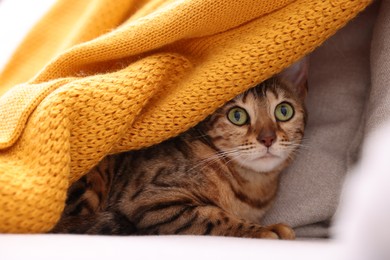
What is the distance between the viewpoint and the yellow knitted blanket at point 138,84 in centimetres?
91

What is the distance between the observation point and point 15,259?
28.8 inches

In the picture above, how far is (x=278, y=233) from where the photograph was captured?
1093mm

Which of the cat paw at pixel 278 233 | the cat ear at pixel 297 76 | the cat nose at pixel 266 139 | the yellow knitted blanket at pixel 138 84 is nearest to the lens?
the yellow knitted blanket at pixel 138 84

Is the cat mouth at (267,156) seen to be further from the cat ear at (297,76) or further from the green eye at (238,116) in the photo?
the cat ear at (297,76)

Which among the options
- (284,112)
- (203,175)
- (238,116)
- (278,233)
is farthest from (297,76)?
(278,233)

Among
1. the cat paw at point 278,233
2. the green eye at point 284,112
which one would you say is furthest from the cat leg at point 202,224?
the green eye at point 284,112

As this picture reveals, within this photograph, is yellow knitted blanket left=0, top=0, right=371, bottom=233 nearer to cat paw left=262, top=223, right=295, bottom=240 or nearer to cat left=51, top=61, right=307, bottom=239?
cat left=51, top=61, right=307, bottom=239

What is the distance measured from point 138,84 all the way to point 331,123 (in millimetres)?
633

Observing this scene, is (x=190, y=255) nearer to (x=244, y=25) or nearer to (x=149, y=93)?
(x=149, y=93)

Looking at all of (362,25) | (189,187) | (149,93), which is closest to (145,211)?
(189,187)

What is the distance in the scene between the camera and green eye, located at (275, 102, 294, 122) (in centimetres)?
133

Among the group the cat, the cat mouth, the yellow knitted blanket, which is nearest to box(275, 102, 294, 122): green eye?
the cat

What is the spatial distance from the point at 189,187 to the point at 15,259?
1.84ft

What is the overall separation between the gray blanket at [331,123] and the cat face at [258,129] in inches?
3.3
